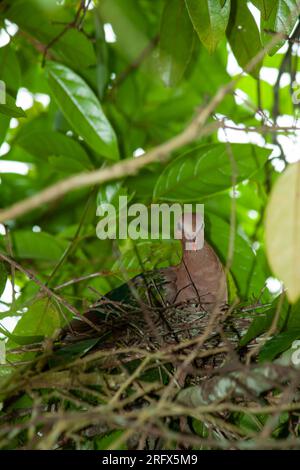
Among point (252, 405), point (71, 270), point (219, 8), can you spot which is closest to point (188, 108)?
point (71, 270)

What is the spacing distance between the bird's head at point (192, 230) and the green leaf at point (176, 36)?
53 cm

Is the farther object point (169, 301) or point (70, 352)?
point (169, 301)

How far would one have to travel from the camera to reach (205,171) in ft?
6.99

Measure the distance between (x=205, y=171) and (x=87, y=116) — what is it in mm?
459

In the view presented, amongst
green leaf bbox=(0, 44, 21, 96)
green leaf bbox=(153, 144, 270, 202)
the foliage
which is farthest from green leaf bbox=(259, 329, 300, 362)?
green leaf bbox=(0, 44, 21, 96)

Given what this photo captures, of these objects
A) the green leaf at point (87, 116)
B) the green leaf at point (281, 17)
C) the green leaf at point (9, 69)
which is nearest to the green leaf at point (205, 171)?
the green leaf at point (87, 116)

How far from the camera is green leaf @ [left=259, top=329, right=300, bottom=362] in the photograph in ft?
5.22

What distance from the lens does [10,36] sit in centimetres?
237

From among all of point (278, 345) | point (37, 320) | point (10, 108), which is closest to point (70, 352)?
point (37, 320)

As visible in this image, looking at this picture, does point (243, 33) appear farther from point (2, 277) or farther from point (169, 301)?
point (2, 277)

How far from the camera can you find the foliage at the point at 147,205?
1.20 m
